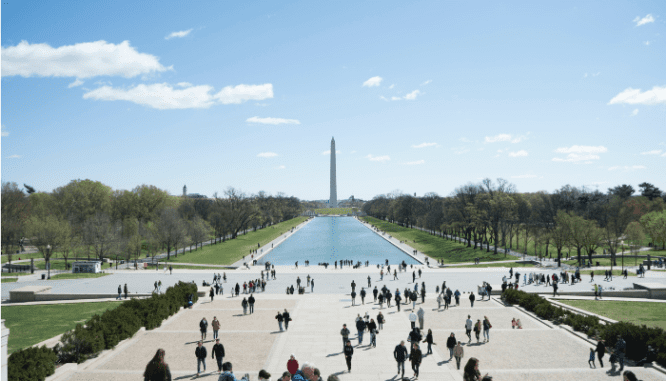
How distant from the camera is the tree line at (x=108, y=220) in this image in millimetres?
54438

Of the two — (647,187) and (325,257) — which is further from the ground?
(647,187)

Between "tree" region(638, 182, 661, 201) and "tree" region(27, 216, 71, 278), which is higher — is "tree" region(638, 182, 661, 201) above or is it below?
above

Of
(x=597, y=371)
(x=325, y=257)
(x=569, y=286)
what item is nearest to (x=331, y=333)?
(x=597, y=371)

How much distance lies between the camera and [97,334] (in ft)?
57.2

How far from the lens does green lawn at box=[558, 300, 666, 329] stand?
80.8 feet

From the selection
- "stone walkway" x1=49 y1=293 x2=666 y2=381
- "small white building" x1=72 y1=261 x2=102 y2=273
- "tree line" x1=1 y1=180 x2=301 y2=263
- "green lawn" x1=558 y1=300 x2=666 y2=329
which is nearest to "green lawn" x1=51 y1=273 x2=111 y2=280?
"small white building" x1=72 y1=261 x2=102 y2=273

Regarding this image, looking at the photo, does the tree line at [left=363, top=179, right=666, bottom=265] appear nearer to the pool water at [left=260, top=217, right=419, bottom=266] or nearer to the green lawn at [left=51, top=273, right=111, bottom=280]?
the pool water at [left=260, top=217, right=419, bottom=266]

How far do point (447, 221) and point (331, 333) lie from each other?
68.4 m

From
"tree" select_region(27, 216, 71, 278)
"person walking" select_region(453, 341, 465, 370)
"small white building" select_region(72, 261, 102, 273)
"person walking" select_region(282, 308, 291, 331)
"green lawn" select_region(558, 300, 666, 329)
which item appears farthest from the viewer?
"tree" select_region(27, 216, 71, 278)

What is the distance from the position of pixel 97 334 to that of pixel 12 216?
5782 cm

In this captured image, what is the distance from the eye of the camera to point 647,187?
95.3 metres

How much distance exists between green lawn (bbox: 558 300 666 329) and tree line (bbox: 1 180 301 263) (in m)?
53.2

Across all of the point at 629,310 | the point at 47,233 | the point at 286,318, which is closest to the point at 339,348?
the point at 286,318

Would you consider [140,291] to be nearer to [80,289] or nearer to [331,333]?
[80,289]
